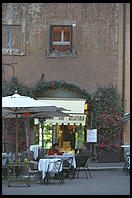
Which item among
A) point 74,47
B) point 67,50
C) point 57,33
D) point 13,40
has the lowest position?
point 67,50

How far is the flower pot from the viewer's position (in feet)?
72.0

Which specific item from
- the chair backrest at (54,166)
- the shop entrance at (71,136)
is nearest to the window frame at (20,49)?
the shop entrance at (71,136)

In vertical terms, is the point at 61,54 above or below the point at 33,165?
above

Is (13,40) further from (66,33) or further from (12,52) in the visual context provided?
(66,33)

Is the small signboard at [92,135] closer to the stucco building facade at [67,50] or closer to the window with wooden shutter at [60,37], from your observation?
the stucco building facade at [67,50]

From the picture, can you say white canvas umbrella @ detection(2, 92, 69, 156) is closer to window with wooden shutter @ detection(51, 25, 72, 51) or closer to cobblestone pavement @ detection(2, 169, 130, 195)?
cobblestone pavement @ detection(2, 169, 130, 195)

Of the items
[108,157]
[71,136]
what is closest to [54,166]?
[108,157]

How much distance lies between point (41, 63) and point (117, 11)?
436 centimetres

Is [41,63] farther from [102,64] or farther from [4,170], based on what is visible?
[4,170]

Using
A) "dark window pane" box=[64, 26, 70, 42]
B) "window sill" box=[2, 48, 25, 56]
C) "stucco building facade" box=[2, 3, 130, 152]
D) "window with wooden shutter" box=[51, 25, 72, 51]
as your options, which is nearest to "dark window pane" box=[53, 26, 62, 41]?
"window with wooden shutter" box=[51, 25, 72, 51]

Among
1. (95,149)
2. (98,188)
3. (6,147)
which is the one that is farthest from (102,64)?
(98,188)

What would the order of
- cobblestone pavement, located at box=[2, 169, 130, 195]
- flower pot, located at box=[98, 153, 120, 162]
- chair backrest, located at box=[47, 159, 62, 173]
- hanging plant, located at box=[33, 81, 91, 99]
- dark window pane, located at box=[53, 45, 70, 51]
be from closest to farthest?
cobblestone pavement, located at box=[2, 169, 130, 195] < chair backrest, located at box=[47, 159, 62, 173] < flower pot, located at box=[98, 153, 120, 162] < hanging plant, located at box=[33, 81, 91, 99] < dark window pane, located at box=[53, 45, 70, 51]

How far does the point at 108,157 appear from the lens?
72.1ft

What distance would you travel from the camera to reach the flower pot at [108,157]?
72.0 feet
